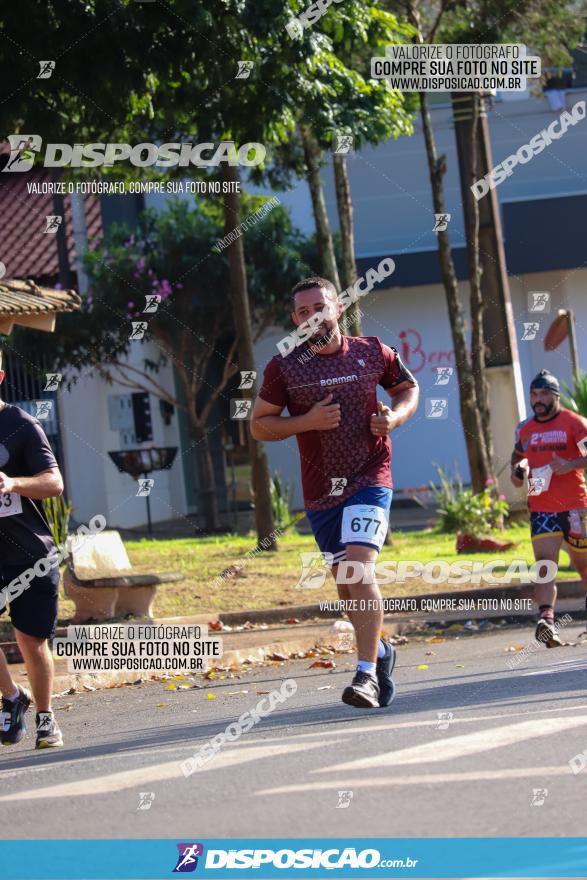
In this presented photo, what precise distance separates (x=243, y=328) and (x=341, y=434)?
8.89 metres

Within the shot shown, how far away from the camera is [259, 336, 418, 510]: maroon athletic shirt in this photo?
732 cm

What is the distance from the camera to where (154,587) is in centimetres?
1229

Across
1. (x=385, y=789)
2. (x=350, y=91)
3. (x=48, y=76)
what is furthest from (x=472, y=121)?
(x=385, y=789)

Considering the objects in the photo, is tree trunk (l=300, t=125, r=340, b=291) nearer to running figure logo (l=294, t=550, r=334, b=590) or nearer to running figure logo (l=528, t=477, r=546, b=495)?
running figure logo (l=294, t=550, r=334, b=590)

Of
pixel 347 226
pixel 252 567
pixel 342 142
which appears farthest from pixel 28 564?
pixel 347 226

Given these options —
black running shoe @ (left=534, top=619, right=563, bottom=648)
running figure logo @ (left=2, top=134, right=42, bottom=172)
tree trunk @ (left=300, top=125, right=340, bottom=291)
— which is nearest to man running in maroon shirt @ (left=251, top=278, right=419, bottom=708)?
black running shoe @ (left=534, top=619, right=563, bottom=648)

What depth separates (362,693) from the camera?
7129mm

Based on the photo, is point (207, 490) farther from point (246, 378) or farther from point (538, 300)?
point (246, 378)

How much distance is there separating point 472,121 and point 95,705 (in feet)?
39.2

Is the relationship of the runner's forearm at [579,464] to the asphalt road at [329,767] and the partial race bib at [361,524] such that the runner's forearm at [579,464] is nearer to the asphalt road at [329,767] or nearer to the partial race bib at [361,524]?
the asphalt road at [329,767]

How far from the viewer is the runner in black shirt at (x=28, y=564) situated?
288 inches

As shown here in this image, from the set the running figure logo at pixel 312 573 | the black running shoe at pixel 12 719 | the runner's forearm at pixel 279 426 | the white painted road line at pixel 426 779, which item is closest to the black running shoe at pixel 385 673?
the runner's forearm at pixel 279 426

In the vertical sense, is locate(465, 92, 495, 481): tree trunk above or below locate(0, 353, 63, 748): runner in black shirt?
above

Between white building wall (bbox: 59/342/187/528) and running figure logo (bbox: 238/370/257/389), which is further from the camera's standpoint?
white building wall (bbox: 59/342/187/528)
